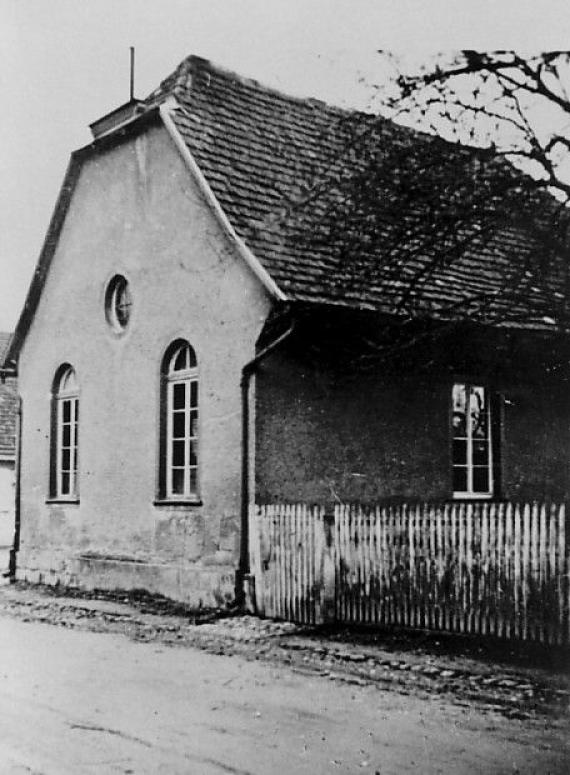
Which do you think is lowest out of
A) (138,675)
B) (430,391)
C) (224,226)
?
(138,675)

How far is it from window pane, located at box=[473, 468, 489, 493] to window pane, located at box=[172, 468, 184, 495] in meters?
4.40

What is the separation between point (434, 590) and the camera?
1081 centimetres

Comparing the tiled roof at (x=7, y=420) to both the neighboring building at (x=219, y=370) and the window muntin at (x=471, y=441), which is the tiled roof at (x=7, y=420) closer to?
the neighboring building at (x=219, y=370)

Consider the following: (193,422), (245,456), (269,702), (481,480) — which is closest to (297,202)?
(193,422)

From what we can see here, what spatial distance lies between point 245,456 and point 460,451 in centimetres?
403

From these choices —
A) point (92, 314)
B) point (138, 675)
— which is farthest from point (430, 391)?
point (138, 675)

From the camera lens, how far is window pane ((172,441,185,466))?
48.7ft

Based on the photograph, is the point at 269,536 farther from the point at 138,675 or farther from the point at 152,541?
the point at 138,675

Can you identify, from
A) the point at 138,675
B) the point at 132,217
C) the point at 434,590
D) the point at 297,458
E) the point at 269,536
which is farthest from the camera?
the point at 132,217

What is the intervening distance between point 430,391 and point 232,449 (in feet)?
10.9

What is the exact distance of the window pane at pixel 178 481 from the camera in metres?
14.8

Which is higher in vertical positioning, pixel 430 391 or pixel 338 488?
pixel 430 391

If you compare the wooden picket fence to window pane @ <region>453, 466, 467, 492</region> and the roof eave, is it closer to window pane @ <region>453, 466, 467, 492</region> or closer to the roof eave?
the roof eave

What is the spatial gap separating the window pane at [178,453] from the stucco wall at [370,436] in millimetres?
2027
